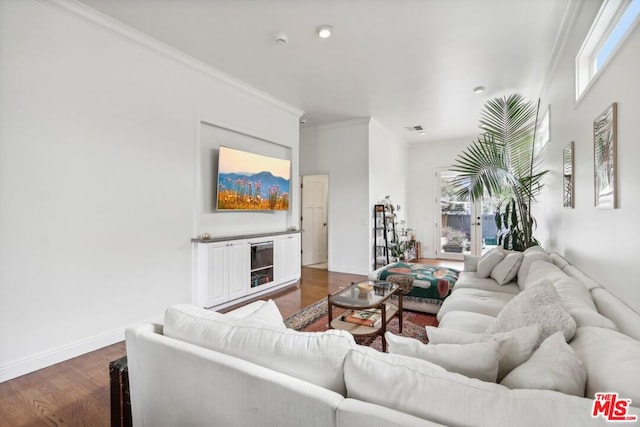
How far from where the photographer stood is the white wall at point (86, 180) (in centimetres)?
225

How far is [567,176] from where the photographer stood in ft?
9.61

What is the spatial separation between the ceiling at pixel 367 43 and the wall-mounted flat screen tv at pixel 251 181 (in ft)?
3.32

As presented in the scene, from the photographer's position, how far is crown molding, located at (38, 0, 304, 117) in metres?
2.50

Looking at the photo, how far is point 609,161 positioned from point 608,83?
485 millimetres

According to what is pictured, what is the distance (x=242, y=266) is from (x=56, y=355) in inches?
76.0

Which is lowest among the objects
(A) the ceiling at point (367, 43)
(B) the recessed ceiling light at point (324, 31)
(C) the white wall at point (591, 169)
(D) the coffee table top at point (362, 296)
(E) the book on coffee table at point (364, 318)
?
(E) the book on coffee table at point (364, 318)

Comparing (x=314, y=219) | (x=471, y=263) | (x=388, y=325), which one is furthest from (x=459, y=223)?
(x=388, y=325)

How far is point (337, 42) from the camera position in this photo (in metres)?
3.11

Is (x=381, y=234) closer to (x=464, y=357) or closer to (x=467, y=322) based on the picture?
(x=467, y=322)

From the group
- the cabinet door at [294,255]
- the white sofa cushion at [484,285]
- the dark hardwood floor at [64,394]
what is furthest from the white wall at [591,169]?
the cabinet door at [294,255]

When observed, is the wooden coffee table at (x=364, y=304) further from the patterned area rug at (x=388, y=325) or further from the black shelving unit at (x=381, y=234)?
the black shelving unit at (x=381, y=234)

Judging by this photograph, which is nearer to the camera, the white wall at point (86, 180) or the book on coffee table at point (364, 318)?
the white wall at point (86, 180)

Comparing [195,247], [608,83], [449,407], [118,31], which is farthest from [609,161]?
[118,31]

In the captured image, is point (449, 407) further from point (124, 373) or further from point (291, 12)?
point (291, 12)
